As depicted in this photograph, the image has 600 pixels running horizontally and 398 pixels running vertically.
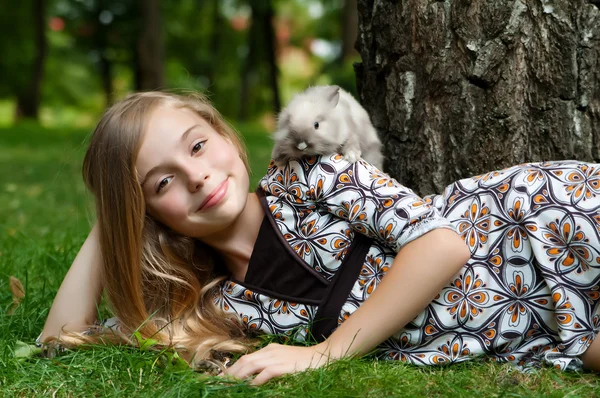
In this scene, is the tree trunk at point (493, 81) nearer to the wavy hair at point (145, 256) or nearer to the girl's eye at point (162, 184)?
the wavy hair at point (145, 256)

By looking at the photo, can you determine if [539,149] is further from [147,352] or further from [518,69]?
[147,352]

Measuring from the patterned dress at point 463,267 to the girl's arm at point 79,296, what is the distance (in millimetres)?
594

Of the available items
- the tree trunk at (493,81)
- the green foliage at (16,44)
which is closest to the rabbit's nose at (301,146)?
the tree trunk at (493,81)

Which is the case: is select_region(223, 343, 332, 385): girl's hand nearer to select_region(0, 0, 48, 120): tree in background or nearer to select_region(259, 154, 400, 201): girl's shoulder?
select_region(259, 154, 400, 201): girl's shoulder

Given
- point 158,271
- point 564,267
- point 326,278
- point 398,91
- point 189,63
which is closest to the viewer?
point 564,267

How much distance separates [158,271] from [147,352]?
0.35 meters

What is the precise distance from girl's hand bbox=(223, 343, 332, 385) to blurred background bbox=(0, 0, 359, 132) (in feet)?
36.5

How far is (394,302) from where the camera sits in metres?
2.10

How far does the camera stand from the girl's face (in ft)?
7.39

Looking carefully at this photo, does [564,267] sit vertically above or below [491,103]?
below

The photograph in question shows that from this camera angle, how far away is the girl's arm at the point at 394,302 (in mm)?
2082

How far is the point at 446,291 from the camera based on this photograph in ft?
7.36

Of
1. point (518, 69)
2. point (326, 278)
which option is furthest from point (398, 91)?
point (326, 278)

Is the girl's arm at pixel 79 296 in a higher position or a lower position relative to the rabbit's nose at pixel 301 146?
lower
